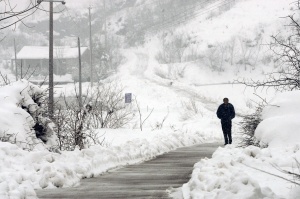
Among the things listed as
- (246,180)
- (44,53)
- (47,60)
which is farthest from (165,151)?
(44,53)

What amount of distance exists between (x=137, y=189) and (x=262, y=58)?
232 feet

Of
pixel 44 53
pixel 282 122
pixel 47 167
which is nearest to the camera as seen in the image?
A: pixel 47 167

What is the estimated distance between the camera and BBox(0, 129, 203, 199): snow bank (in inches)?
282

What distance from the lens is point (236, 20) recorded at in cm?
9194

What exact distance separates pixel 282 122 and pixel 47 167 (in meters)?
5.99

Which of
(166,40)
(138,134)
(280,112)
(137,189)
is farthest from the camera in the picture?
(166,40)

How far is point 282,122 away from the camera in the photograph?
1147cm

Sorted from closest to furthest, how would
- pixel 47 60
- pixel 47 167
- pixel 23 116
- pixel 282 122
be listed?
pixel 47 167
pixel 282 122
pixel 23 116
pixel 47 60

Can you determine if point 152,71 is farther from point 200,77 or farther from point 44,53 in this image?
point 44,53

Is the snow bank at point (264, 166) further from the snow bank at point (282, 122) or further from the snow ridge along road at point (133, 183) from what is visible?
the snow ridge along road at point (133, 183)

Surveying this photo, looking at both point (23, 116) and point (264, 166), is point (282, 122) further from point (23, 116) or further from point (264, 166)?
point (23, 116)

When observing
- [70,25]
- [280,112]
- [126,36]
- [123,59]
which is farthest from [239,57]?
[280,112]

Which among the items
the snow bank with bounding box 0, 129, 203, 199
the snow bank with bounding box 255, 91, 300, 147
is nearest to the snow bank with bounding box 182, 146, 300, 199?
the snow bank with bounding box 255, 91, 300, 147

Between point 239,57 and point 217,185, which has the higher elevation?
point 239,57
